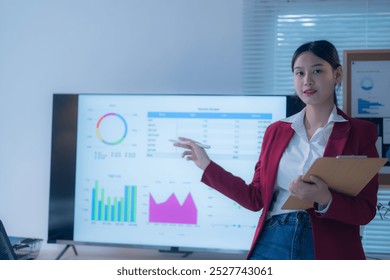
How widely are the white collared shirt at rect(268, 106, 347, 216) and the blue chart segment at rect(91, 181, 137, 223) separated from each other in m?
0.80

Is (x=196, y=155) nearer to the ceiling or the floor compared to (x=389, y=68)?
nearer to the floor

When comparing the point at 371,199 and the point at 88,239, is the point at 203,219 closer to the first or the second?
the point at 88,239

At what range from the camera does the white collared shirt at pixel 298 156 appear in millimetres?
1334

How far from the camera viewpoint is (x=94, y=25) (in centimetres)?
229

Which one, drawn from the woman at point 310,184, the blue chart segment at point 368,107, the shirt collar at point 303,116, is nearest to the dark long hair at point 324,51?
the woman at point 310,184

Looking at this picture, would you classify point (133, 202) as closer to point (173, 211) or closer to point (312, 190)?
point (173, 211)

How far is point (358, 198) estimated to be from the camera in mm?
1278

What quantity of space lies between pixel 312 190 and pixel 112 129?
1.10m

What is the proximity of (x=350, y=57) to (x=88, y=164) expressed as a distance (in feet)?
4.10

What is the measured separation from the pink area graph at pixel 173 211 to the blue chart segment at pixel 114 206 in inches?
3.5

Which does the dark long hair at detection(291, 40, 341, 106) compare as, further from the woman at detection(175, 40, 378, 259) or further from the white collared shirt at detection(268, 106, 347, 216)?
the white collared shirt at detection(268, 106, 347, 216)

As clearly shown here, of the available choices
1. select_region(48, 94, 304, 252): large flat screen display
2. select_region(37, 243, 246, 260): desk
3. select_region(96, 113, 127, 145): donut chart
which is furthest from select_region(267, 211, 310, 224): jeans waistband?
select_region(96, 113, 127, 145): donut chart

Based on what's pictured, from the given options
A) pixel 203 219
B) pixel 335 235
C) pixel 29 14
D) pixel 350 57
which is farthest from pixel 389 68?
pixel 29 14

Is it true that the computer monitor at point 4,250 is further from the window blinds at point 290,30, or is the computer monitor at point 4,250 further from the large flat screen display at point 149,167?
the window blinds at point 290,30
